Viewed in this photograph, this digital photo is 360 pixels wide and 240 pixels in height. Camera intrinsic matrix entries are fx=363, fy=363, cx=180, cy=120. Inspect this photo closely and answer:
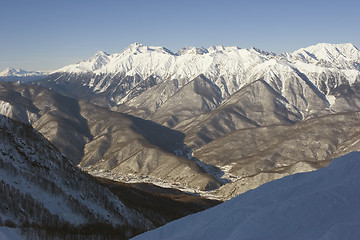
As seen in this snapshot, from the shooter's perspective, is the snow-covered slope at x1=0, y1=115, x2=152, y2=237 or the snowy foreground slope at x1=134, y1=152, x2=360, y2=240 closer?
the snowy foreground slope at x1=134, y1=152, x2=360, y2=240

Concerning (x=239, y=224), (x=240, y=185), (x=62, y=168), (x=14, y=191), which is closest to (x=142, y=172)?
(x=240, y=185)

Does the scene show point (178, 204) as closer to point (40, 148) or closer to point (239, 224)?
point (40, 148)

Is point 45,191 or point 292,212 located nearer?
point 292,212

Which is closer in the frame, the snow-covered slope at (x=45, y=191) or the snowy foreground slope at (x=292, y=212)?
the snowy foreground slope at (x=292, y=212)

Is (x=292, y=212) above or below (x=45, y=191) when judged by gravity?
above
